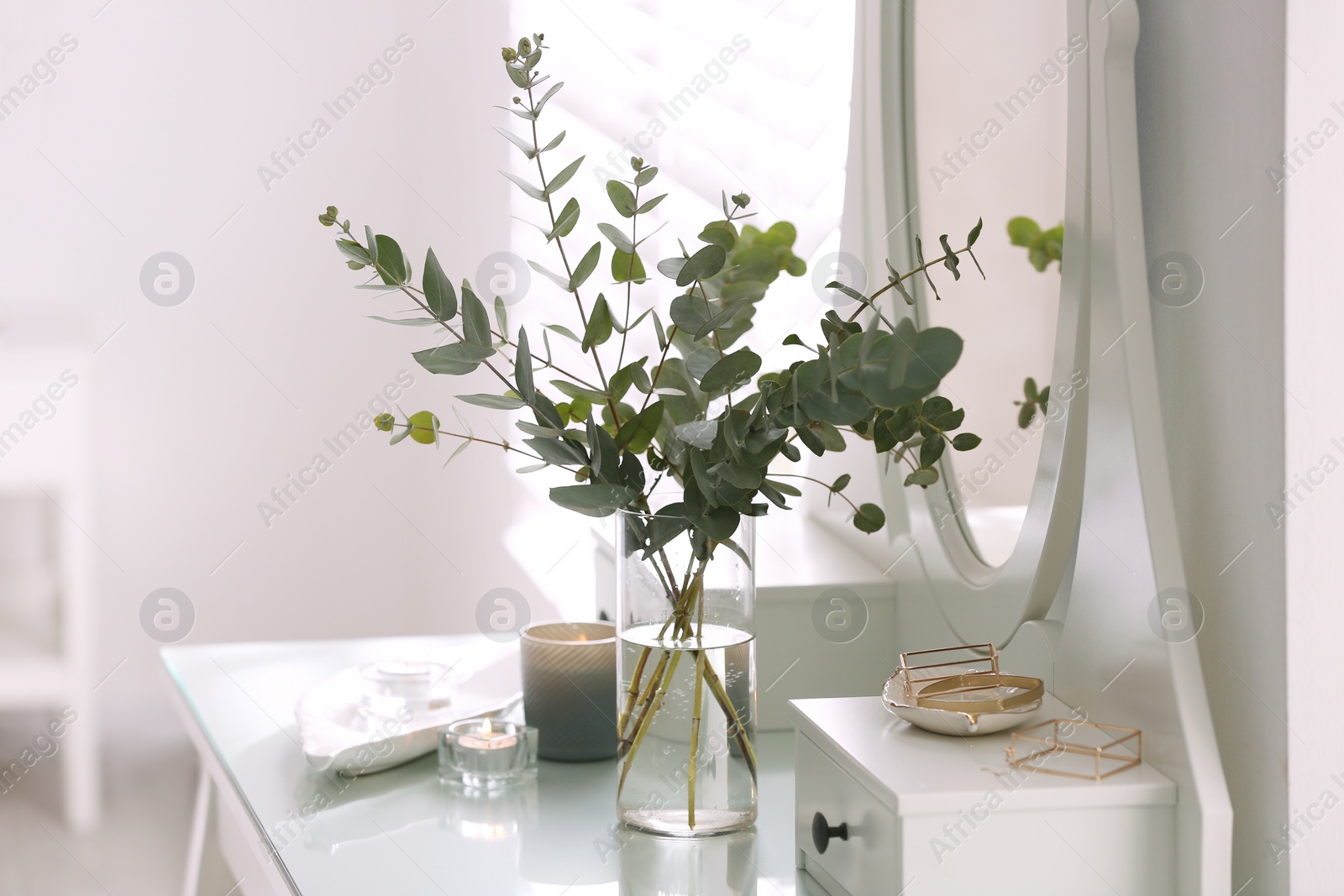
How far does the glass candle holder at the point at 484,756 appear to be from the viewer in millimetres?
880

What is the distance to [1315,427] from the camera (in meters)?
0.59

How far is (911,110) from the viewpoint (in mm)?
1051

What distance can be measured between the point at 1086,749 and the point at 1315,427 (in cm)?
22

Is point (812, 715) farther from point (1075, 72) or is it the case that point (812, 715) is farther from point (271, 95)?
point (271, 95)

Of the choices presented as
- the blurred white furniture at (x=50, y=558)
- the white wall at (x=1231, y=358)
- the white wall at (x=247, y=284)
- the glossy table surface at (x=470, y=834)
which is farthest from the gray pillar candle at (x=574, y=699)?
the blurred white furniture at (x=50, y=558)

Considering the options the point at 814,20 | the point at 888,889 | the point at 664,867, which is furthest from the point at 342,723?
the point at 814,20

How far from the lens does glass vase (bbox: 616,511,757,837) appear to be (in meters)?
0.77

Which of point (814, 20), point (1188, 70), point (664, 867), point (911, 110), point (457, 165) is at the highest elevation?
point (457, 165)

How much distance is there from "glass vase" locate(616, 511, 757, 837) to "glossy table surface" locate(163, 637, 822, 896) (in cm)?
3

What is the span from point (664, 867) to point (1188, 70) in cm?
57

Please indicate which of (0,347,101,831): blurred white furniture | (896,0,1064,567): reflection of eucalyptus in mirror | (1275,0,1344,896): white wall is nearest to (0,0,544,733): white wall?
(0,347,101,831): blurred white furniture

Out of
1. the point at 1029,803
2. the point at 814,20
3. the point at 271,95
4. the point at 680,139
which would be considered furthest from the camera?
the point at 271,95

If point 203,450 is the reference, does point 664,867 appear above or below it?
below

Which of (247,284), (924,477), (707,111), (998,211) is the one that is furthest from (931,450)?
(247,284)
